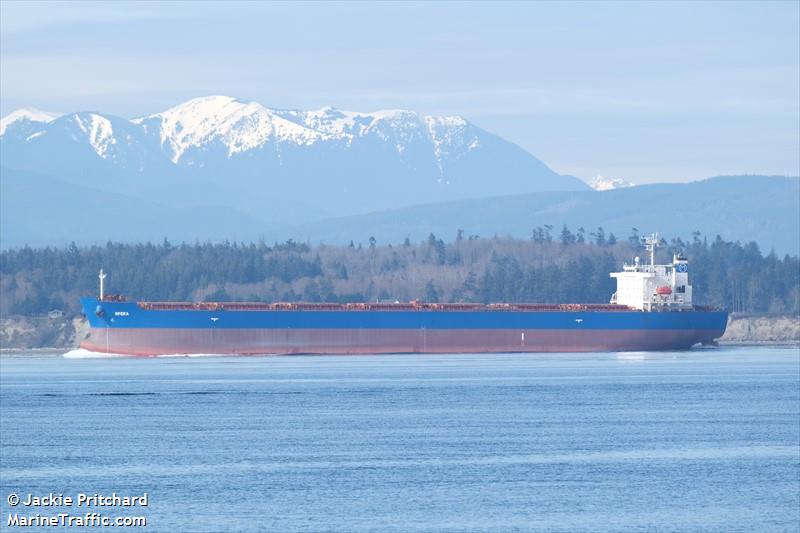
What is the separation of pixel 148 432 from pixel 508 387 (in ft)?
56.4

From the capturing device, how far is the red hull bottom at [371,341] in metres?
71.9

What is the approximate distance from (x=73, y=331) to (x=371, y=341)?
38.5 metres

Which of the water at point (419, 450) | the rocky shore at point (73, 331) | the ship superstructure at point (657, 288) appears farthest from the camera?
the rocky shore at point (73, 331)

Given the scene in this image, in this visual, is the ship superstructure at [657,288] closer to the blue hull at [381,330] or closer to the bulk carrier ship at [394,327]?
the bulk carrier ship at [394,327]

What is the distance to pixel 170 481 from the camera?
105 feet

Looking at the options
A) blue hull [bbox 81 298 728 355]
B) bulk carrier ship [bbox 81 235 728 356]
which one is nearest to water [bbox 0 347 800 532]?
blue hull [bbox 81 298 728 355]

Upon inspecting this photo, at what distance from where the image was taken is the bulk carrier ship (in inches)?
2820

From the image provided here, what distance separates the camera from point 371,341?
2901 inches

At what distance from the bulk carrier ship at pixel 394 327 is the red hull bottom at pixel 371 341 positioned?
46 mm

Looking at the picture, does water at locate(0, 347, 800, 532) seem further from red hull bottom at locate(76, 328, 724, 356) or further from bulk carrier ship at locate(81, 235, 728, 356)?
red hull bottom at locate(76, 328, 724, 356)

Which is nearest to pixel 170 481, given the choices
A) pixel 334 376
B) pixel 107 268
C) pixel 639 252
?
pixel 334 376

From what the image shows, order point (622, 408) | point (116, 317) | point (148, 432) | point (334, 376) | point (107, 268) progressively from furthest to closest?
point (107, 268)
point (116, 317)
point (334, 376)
point (622, 408)
point (148, 432)

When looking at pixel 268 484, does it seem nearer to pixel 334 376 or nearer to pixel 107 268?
pixel 334 376

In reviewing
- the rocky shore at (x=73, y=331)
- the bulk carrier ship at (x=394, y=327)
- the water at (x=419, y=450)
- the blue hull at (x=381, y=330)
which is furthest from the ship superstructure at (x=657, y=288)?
the rocky shore at (x=73, y=331)
